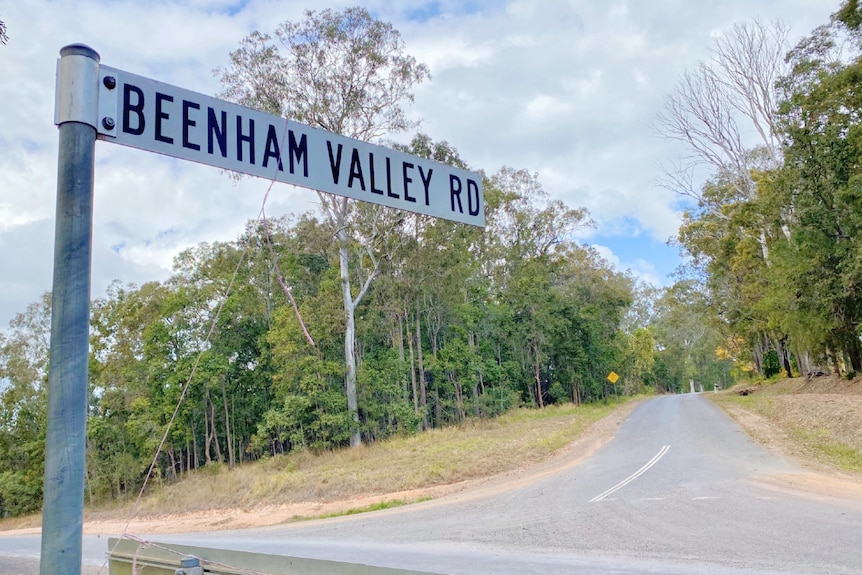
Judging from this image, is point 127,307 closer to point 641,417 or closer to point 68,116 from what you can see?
point 641,417

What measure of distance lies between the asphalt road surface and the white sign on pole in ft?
12.2

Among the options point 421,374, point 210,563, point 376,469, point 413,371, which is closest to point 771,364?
point 421,374

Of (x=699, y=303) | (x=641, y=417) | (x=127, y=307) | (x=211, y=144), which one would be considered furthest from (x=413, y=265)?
(x=211, y=144)

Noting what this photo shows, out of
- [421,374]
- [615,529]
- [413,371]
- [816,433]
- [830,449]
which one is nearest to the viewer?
[615,529]

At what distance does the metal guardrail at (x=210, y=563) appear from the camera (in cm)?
281

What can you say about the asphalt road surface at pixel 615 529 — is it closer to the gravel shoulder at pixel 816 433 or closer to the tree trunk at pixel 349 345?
the gravel shoulder at pixel 816 433

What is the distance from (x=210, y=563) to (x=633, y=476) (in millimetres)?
11031

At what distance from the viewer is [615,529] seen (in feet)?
25.1

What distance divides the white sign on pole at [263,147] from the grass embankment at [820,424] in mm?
13127

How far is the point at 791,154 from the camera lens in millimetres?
24047

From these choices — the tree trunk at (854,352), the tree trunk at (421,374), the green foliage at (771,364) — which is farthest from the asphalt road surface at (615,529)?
the green foliage at (771,364)

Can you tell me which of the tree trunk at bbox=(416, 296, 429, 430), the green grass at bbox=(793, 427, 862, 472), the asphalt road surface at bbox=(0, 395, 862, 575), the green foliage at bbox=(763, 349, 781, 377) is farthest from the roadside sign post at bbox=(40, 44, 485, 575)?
the green foliage at bbox=(763, 349, 781, 377)

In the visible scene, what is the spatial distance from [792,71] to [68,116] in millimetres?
30274

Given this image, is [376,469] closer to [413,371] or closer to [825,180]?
[413,371]
